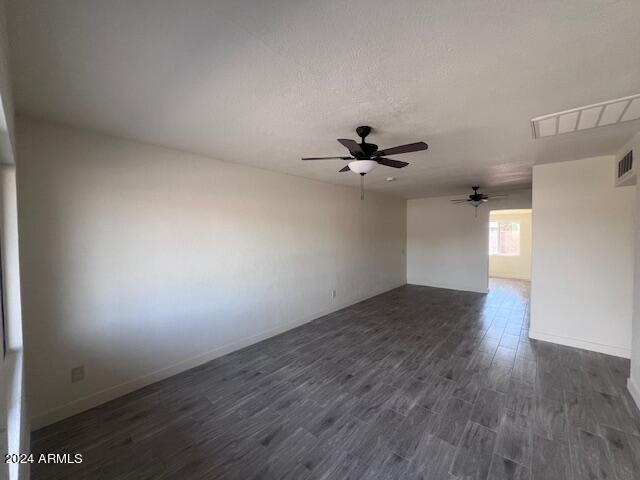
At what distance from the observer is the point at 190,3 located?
1.10 m

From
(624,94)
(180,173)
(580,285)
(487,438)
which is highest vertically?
(624,94)

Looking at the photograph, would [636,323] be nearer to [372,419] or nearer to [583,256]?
[583,256]

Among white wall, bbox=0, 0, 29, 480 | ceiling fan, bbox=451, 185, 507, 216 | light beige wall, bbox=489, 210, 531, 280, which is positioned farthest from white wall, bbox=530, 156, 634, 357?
light beige wall, bbox=489, 210, 531, 280

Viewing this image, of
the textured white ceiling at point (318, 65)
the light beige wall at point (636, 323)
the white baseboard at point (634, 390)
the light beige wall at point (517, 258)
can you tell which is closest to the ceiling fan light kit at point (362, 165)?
the textured white ceiling at point (318, 65)

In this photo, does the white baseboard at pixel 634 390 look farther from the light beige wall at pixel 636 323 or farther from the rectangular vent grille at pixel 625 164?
the rectangular vent grille at pixel 625 164

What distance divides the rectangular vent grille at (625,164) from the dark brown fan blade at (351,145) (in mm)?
2949

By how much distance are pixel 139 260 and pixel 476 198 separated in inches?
246

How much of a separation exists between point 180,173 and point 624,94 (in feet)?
13.1

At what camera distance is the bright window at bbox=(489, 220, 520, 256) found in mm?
9484

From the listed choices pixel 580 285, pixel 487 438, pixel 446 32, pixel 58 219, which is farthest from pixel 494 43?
pixel 580 285

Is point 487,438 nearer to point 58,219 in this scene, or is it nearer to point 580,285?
point 580,285

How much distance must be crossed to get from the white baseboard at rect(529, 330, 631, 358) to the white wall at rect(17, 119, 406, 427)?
3.65 m

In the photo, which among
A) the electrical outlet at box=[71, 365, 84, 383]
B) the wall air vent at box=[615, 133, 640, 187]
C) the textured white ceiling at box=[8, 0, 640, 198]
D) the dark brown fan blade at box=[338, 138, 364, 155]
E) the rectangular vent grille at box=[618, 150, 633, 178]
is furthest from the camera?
the rectangular vent grille at box=[618, 150, 633, 178]

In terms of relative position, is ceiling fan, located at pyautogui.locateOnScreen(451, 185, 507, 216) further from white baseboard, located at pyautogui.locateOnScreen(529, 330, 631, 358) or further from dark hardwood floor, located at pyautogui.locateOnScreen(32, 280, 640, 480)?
dark hardwood floor, located at pyautogui.locateOnScreen(32, 280, 640, 480)
